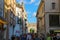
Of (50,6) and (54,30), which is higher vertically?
(50,6)

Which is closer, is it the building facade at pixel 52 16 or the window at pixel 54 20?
the window at pixel 54 20

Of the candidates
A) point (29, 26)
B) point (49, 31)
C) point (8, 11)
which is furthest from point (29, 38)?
point (29, 26)

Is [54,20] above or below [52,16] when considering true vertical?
below

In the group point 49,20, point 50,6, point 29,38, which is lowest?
point 29,38

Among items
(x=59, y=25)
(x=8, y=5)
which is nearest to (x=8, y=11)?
(x=8, y=5)

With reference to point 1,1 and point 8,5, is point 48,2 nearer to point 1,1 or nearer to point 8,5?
point 8,5

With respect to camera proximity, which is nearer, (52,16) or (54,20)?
(54,20)

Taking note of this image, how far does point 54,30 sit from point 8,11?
40.3 ft

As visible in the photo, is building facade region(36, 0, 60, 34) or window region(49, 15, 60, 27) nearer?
window region(49, 15, 60, 27)

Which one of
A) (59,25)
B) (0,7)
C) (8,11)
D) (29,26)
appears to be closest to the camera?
(0,7)

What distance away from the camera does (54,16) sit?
48.6 m

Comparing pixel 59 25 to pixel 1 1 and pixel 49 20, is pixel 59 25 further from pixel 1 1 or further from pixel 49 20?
pixel 1 1

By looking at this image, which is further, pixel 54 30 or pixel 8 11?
pixel 54 30

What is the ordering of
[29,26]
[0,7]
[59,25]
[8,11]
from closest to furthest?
[0,7], [8,11], [59,25], [29,26]
